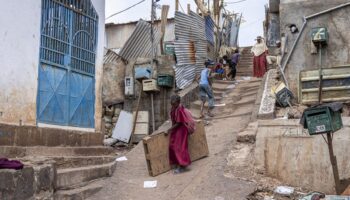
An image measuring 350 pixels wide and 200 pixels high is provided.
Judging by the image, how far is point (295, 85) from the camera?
11.3m

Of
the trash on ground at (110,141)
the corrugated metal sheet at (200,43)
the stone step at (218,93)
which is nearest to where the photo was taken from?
the trash on ground at (110,141)

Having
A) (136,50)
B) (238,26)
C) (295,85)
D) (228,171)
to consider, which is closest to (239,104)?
(295,85)

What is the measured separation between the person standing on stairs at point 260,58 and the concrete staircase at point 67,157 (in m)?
10.8

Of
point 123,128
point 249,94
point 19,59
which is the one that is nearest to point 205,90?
point 249,94

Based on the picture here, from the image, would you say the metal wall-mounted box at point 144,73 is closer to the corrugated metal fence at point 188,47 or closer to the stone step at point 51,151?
the corrugated metal fence at point 188,47

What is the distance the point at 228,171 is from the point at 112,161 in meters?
2.66

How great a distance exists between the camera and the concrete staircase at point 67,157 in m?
6.77

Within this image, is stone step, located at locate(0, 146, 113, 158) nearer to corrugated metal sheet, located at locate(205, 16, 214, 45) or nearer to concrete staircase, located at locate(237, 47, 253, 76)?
corrugated metal sheet, located at locate(205, 16, 214, 45)

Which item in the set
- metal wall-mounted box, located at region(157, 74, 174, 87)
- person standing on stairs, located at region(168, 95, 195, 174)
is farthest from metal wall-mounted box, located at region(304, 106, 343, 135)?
metal wall-mounted box, located at region(157, 74, 174, 87)

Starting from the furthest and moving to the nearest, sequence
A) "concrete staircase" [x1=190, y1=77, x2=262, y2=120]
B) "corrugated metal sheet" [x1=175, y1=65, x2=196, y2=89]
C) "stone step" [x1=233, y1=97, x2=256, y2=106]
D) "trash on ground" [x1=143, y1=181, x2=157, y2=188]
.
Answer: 1. "corrugated metal sheet" [x1=175, y1=65, x2=196, y2=89]
2. "stone step" [x1=233, y1=97, x2=256, y2=106]
3. "concrete staircase" [x1=190, y1=77, x2=262, y2=120]
4. "trash on ground" [x1=143, y1=181, x2=157, y2=188]

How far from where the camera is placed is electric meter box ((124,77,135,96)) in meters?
14.8

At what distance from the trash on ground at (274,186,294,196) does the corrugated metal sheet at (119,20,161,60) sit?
9711 millimetres

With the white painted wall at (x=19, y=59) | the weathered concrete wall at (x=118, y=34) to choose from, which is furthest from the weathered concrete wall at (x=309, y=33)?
the weathered concrete wall at (x=118, y=34)

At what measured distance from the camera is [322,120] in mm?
5980
